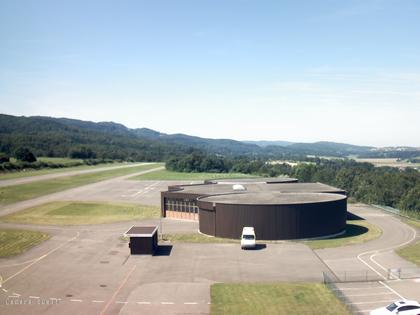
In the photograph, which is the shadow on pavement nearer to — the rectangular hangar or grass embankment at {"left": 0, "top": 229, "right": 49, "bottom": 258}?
the rectangular hangar

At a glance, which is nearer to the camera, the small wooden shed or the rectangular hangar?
the small wooden shed

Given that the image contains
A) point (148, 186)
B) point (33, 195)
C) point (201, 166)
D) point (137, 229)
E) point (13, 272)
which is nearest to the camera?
point (13, 272)

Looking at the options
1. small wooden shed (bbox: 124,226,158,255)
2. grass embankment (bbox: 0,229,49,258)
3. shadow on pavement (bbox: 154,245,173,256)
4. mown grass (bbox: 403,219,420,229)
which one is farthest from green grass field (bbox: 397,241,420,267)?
grass embankment (bbox: 0,229,49,258)

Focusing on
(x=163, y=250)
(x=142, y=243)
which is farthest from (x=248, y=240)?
(x=142, y=243)

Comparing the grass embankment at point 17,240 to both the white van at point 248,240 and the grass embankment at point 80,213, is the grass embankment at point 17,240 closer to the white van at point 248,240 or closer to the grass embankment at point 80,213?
the grass embankment at point 80,213

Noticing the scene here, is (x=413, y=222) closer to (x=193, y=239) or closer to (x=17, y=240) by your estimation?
(x=193, y=239)

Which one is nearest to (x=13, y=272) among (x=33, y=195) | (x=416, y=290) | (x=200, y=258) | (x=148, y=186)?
(x=200, y=258)

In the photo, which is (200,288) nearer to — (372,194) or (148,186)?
(372,194)
